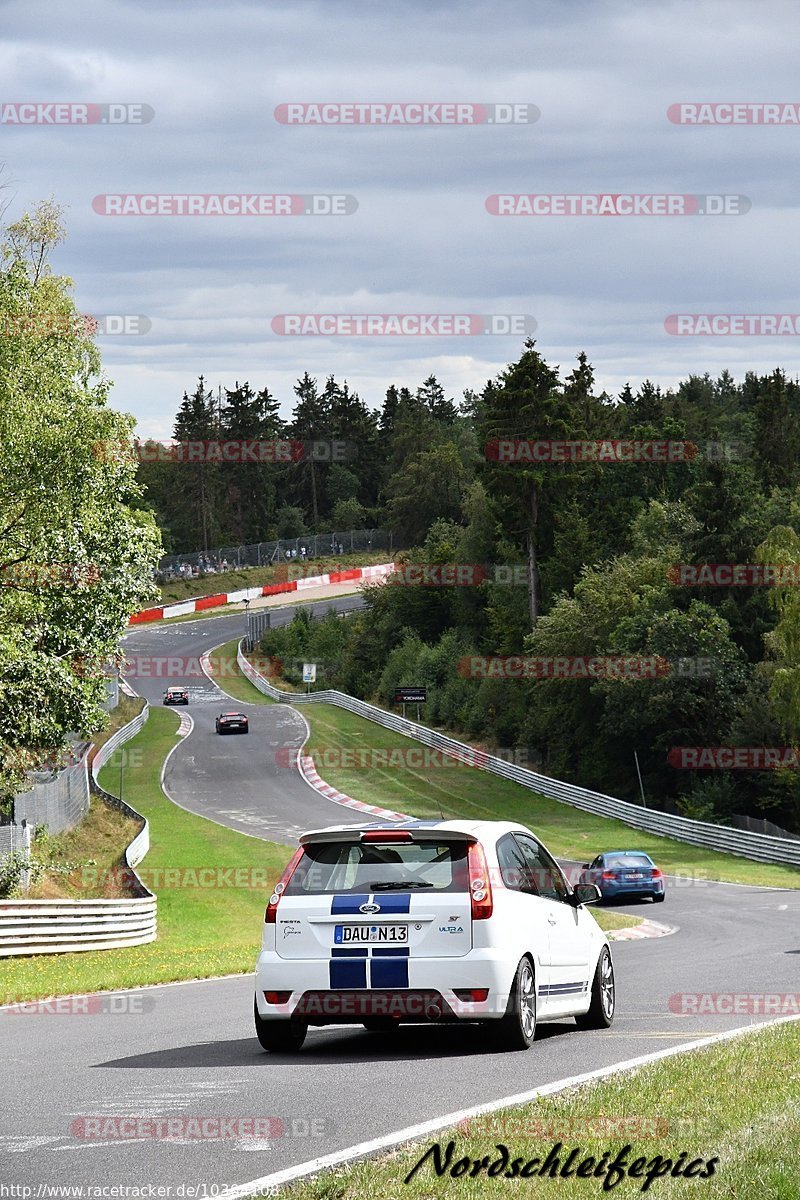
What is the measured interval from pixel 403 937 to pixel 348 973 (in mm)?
435

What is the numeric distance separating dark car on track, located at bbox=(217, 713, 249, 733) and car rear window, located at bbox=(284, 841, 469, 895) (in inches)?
2570

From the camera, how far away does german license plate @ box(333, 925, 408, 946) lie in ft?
33.1

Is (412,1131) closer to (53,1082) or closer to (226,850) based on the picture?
(53,1082)

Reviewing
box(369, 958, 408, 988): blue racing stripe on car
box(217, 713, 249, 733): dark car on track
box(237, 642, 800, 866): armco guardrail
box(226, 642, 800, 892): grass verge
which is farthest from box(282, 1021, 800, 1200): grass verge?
box(217, 713, 249, 733): dark car on track

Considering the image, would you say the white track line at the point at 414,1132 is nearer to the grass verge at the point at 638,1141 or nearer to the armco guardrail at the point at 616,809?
the grass verge at the point at 638,1141

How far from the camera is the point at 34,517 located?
29.4 meters

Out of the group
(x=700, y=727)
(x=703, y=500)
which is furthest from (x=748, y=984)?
(x=703, y=500)

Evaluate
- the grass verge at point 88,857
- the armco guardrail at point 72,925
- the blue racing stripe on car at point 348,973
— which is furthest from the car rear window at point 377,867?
the grass verge at point 88,857

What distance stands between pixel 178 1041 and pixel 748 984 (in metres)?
6.79

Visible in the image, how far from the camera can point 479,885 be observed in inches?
402

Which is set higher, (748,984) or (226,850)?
(748,984)

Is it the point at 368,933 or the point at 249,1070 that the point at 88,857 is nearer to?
the point at 368,933

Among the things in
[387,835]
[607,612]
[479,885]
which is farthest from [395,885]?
[607,612]

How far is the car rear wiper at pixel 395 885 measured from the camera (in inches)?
408
